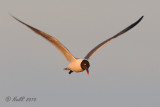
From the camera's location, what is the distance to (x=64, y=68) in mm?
22672

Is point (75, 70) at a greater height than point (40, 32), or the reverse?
point (40, 32)

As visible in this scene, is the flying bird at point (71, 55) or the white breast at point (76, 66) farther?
the white breast at point (76, 66)

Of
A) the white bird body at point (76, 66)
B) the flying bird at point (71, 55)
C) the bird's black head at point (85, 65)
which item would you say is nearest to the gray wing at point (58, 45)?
the flying bird at point (71, 55)

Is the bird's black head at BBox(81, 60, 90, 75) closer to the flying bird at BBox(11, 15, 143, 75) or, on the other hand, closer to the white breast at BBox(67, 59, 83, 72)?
the flying bird at BBox(11, 15, 143, 75)

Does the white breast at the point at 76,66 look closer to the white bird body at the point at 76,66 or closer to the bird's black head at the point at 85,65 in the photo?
the white bird body at the point at 76,66

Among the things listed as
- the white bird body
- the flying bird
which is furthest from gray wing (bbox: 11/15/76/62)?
the white bird body

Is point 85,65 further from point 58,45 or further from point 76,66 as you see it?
point 58,45

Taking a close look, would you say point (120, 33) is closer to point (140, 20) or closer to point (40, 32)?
point (140, 20)

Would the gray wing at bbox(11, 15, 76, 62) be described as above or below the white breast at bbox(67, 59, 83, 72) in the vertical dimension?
above

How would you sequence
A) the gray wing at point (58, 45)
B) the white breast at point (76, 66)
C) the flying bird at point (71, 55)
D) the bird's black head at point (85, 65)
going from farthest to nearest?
the white breast at point (76, 66)
the bird's black head at point (85, 65)
the flying bird at point (71, 55)
the gray wing at point (58, 45)

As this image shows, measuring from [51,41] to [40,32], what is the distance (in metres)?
0.67

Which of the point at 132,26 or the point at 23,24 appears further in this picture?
the point at 132,26

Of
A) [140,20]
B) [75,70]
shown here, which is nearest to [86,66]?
[75,70]

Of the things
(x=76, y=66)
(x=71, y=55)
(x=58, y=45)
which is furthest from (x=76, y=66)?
(x=58, y=45)
